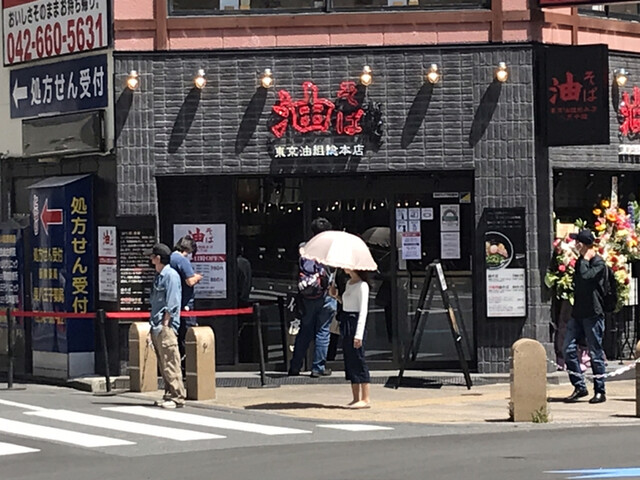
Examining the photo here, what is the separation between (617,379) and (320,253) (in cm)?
583

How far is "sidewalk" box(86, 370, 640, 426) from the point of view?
16344mm

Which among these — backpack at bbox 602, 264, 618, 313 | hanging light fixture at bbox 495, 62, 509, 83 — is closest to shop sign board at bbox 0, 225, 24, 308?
hanging light fixture at bbox 495, 62, 509, 83

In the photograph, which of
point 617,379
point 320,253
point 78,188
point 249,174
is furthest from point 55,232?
point 617,379

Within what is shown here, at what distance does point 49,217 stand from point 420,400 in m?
6.62

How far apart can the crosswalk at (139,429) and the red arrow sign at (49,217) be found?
14.7ft

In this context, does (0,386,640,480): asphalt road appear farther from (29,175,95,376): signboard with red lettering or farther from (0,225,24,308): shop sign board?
(0,225,24,308): shop sign board

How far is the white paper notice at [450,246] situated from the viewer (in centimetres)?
2045

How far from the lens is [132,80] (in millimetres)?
20109

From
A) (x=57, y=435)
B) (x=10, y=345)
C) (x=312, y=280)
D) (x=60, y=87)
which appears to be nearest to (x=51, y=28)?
(x=60, y=87)

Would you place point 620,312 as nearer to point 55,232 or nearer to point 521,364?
point 521,364

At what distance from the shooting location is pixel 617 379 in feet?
67.2

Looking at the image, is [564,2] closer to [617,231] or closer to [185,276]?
[617,231]

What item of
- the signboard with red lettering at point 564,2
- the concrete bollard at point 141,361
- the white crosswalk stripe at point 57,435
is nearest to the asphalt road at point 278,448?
the white crosswalk stripe at point 57,435

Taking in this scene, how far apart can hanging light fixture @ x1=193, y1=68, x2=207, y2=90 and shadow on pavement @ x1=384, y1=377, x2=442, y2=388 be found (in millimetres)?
4787
